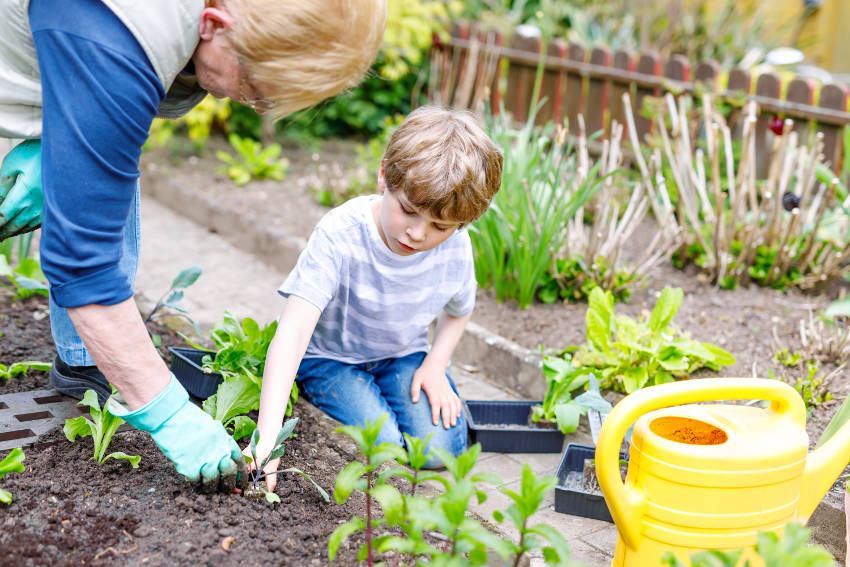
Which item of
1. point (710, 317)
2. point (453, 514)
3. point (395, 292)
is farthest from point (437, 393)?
point (710, 317)

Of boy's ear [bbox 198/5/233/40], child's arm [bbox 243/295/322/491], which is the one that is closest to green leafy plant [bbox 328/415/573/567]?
child's arm [bbox 243/295/322/491]

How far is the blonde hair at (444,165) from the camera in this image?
215cm

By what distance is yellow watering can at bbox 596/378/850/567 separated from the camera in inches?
64.9

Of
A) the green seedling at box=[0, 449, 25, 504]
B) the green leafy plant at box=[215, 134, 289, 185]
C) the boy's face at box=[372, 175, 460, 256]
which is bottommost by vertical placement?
the green leafy plant at box=[215, 134, 289, 185]

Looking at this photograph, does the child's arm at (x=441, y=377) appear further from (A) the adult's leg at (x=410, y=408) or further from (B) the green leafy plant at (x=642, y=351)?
(B) the green leafy plant at (x=642, y=351)

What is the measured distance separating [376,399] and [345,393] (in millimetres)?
105

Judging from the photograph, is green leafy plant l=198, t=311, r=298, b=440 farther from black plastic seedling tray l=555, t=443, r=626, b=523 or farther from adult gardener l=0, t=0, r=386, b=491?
black plastic seedling tray l=555, t=443, r=626, b=523

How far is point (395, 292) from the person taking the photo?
2500 millimetres

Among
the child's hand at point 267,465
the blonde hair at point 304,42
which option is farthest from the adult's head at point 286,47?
the child's hand at point 267,465

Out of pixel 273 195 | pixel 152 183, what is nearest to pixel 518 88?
pixel 273 195

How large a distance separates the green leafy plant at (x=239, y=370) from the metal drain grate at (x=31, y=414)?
0.37m

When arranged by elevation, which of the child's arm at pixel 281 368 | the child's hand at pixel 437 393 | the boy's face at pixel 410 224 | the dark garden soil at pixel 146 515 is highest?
the boy's face at pixel 410 224

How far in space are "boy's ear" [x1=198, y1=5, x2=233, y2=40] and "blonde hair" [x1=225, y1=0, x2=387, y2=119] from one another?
0.02 metres

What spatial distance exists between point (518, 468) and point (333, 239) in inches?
35.0
